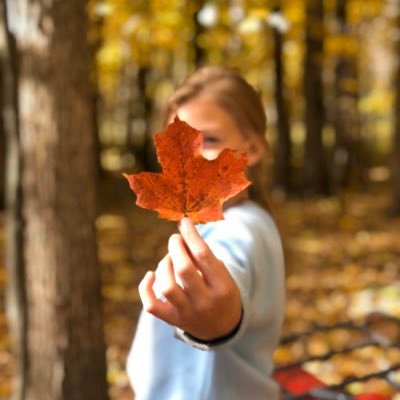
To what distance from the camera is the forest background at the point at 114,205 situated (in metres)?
2.61

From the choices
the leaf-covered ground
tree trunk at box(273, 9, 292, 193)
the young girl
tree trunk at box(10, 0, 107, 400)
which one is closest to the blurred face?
the young girl

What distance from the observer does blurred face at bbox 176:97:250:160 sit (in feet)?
4.66

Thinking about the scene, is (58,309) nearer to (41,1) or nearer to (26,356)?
(26,356)

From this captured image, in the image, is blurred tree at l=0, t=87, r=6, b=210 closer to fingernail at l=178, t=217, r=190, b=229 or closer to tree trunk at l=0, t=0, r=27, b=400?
tree trunk at l=0, t=0, r=27, b=400

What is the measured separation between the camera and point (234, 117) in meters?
1.49

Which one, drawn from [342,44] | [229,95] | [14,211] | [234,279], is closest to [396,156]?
[342,44]

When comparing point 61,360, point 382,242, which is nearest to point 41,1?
point 61,360

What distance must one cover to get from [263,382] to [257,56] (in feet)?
44.7

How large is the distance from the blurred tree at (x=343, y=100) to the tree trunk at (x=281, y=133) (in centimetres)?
91

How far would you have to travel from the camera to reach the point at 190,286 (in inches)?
37.3

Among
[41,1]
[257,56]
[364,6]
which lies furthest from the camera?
[257,56]

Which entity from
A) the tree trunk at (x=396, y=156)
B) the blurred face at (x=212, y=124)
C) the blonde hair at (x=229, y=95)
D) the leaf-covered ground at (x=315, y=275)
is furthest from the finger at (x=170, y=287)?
the tree trunk at (x=396, y=156)

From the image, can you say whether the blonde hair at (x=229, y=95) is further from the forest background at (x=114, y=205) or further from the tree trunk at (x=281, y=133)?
the tree trunk at (x=281, y=133)

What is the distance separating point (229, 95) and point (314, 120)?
9.61 metres
